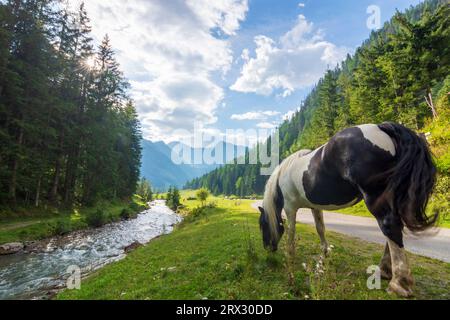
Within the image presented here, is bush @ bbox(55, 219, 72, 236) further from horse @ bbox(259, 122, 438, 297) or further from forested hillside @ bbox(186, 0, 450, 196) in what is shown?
forested hillside @ bbox(186, 0, 450, 196)

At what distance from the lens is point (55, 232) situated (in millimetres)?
17297

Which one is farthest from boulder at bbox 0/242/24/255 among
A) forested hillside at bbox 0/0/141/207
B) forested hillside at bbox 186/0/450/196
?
forested hillside at bbox 186/0/450/196

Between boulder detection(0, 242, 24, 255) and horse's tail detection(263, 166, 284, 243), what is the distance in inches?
572

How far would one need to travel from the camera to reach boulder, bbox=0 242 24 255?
1248cm

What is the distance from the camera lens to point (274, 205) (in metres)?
6.25

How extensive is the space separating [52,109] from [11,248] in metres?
15.8

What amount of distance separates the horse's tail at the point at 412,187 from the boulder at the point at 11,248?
17237 mm

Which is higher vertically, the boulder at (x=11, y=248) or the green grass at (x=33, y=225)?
the green grass at (x=33, y=225)

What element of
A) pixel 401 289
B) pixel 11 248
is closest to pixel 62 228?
pixel 11 248

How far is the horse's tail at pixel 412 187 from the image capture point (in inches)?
142

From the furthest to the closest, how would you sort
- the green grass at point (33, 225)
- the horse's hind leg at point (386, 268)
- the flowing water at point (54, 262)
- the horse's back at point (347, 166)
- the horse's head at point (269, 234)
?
the green grass at point (33, 225), the flowing water at point (54, 262), the horse's head at point (269, 234), the horse's hind leg at point (386, 268), the horse's back at point (347, 166)

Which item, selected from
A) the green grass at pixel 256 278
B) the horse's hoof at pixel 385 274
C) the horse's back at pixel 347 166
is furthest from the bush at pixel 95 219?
the horse's hoof at pixel 385 274

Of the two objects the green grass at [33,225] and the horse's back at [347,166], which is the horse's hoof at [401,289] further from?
the green grass at [33,225]
